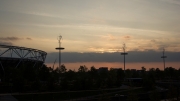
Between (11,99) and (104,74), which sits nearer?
(11,99)

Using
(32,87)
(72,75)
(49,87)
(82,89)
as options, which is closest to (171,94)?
(82,89)

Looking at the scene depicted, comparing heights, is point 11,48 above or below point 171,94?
above

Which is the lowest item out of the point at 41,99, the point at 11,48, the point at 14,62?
the point at 41,99

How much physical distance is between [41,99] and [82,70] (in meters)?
55.6

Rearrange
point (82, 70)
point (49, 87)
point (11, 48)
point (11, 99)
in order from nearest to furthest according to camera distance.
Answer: point (11, 99), point (49, 87), point (11, 48), point (82, 70)

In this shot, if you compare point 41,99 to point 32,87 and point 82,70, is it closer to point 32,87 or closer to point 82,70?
point 32,87

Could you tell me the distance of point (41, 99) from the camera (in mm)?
36844

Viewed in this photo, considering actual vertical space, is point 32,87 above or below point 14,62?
below

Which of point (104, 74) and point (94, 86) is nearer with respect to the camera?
point (94, 86)

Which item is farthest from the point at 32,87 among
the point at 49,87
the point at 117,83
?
the point at 117,83

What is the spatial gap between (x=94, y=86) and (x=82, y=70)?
38.9m

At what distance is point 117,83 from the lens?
6178 cm

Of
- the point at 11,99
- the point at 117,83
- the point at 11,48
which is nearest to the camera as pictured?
the point at 11,99

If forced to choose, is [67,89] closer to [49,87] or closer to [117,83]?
[49,87]
